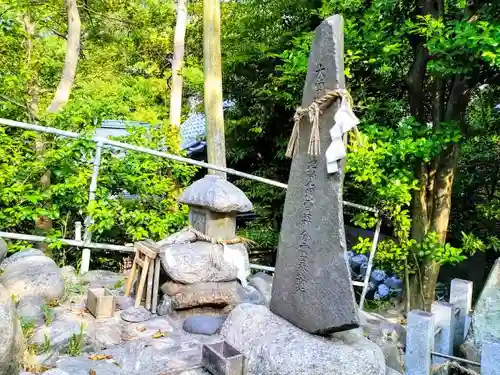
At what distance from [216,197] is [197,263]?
0.69 meters

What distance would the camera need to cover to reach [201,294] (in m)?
4.08

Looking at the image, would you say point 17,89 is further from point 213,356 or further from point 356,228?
point 356,228

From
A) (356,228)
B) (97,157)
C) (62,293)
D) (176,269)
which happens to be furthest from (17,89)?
(356,228)

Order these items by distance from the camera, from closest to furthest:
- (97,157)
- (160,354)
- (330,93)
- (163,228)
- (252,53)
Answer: (330,93) < (160,354) < (97,157) < (163,228) < (252,53)

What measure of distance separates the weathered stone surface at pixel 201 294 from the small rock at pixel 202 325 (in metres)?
0.18

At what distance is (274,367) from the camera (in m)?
2.60

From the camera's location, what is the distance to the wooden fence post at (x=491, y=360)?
9.79ft

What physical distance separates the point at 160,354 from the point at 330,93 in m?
2.34

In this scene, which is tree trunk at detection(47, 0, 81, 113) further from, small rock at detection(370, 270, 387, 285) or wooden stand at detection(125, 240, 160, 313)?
small rock at detection(370, 270, 387, 285)

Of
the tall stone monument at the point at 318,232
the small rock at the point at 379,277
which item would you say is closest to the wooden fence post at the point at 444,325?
the tall stone monument at the point at 318,232

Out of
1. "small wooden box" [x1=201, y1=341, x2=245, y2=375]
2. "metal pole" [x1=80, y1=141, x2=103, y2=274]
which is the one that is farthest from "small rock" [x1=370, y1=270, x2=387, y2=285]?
"small wooden box" [x1=201, y1=341, x2=245, y2=375]

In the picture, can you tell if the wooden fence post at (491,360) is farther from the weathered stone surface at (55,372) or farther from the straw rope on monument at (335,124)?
the weathered stone surface at (55,372)

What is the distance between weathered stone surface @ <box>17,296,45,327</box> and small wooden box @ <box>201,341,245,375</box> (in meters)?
1.57

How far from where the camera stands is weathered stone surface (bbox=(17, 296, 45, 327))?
3542 millimetres
